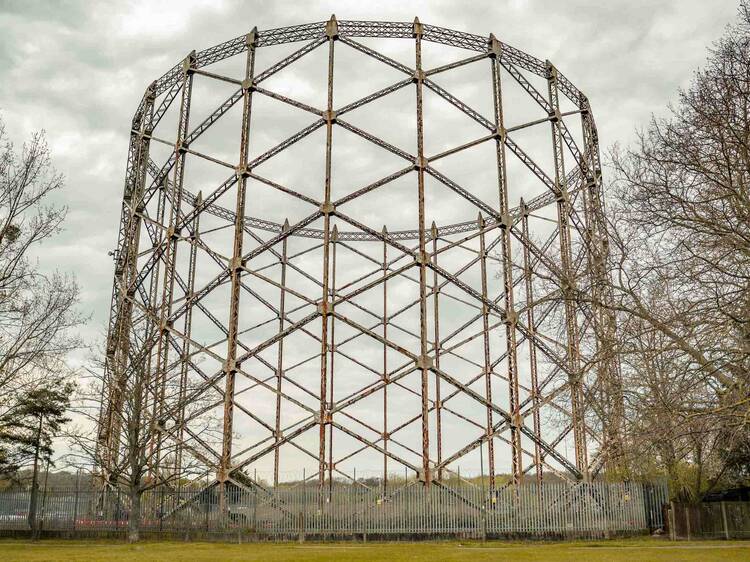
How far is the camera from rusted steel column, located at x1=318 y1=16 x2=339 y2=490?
1773cm

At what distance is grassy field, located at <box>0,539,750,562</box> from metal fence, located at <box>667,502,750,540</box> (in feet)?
2.52

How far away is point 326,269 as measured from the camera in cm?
1831

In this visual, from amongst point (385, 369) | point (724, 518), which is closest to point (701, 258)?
point (724, 518)

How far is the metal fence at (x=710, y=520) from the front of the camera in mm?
16828

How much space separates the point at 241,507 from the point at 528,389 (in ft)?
27.4

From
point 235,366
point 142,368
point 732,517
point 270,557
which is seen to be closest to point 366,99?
point 235,366

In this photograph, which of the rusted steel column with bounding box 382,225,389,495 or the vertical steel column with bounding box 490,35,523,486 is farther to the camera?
the rusted steel column with bounding box 382,225,389,495

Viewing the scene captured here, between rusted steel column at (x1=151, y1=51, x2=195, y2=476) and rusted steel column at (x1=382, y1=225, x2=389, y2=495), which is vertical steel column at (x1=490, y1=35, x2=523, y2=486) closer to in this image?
rusted steel column at (x1=382, y1=225, x2=389, y2=495)

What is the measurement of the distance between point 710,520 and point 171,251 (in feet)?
48.4

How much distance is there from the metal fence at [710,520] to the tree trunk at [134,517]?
1131 cm

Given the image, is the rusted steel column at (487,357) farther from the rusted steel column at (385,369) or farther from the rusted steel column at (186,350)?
the rusted steel column at (186,350)

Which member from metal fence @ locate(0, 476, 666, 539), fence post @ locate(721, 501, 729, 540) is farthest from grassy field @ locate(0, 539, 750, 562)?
fence post @ locate(721, 501, 729, 540)

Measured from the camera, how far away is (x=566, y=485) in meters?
17.9

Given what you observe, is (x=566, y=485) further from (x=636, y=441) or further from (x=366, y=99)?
(x=366, y=99)
